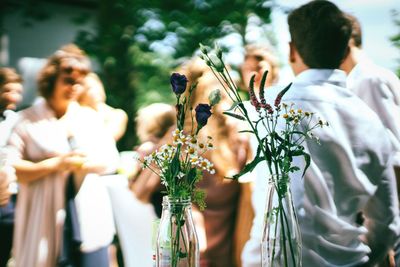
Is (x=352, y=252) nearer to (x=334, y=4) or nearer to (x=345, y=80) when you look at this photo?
(x=345, y=80)

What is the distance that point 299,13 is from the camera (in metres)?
2.39

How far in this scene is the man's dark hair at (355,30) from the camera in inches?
92.8

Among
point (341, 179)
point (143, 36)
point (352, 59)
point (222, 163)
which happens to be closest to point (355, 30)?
point (352, 59)

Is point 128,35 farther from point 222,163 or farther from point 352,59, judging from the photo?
point 352,59

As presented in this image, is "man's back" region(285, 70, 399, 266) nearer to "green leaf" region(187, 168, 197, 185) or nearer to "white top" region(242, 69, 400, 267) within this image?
"white top" region(242, 69, 400, 267)

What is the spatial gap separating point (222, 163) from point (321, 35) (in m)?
0.68

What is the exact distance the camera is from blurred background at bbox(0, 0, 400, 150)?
289 cm

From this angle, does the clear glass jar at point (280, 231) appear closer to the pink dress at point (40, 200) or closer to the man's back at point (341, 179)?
the man's back at point (341, 179)

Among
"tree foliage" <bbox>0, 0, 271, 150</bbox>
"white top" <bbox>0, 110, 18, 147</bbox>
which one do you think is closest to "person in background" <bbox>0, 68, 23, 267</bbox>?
"white top" <bbox>0, 110, 18, 147</bbox>

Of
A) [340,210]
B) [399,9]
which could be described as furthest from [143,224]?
[399,9]

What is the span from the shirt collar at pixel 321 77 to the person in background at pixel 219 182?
1.59 ft

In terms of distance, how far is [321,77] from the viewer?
2.16 meters

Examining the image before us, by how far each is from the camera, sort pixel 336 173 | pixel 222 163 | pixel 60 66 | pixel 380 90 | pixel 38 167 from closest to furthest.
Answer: pixel 336 173 < pixel 380 90 < pixel 222 163 < pixel 38 167 < pixel 60 66

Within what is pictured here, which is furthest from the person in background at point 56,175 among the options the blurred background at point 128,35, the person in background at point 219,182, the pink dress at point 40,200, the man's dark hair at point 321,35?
the man's dark hair at point 321,35
